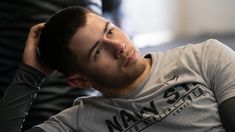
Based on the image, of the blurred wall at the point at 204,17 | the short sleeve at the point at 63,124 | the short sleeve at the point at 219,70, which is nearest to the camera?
the short sleeve at the point at 219,70

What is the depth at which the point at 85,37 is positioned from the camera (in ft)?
3.31

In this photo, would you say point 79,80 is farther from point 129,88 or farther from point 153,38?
point 153,38

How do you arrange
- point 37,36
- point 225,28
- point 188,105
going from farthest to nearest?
1. point 225,28
2. point 37,36
3. point 188,105

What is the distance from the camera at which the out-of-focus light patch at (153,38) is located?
4090 mm

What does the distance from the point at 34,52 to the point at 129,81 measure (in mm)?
297

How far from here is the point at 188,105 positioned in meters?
0.98

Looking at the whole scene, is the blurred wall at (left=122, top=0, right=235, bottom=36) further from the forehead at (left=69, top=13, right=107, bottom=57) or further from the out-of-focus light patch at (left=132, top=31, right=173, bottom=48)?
the forehead at (left=69, top=13, right=107, bottom=57)

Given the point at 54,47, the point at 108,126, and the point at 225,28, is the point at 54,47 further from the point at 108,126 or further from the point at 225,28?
the point at 225,28

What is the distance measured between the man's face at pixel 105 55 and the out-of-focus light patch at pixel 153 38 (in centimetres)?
297

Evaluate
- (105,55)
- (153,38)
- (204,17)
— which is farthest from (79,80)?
(204,17)

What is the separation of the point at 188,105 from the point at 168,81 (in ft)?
0.28

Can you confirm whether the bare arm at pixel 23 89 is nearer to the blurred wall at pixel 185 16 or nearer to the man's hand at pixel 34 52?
the man's hand at pixel 34 52

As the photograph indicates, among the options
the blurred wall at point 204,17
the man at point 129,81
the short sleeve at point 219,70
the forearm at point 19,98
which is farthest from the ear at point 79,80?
the blurred wall at point 204,17

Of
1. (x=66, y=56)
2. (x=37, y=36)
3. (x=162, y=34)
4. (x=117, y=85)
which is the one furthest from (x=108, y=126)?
(x=162, y=34)
